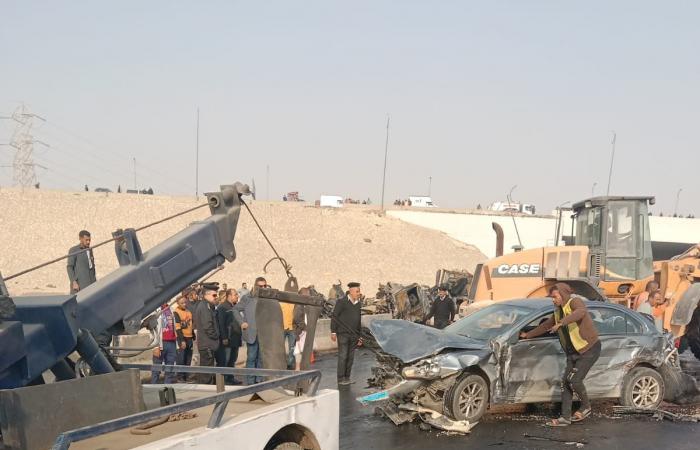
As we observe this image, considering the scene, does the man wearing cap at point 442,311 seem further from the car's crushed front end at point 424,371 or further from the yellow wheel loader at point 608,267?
the car's crushed front end at point 424,371

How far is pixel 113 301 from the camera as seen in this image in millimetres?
5516

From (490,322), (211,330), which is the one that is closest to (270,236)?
(211,330)

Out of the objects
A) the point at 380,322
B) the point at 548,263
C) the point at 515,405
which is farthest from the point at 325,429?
the point at 548,263

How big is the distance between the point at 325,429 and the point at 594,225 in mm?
→ 12353

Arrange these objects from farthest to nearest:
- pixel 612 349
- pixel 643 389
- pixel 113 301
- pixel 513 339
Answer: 1. pixel 643 389
2. pixel 612 349
3. pixel 513 339
4. pixel 113 301

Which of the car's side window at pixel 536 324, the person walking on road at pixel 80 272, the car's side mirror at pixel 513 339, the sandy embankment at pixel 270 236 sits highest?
the person walking on road at pixel 80 272

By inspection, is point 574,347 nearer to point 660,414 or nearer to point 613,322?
point 613,322

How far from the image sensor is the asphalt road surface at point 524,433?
861 cm

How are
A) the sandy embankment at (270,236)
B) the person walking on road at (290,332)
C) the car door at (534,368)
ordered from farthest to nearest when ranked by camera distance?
the sandy embankment at (270,236) < the person walking on road at (290,332) < the car door at (534,368)

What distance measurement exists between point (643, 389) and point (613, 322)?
1038 millimetres

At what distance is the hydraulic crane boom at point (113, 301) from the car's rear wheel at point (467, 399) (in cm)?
425

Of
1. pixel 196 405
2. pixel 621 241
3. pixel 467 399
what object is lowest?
pixel 467 399

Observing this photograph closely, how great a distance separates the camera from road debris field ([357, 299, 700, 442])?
928 cm

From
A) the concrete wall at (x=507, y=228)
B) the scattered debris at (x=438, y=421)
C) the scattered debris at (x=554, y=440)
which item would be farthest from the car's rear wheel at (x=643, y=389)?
the concrete wall at (x=507, y=228)
